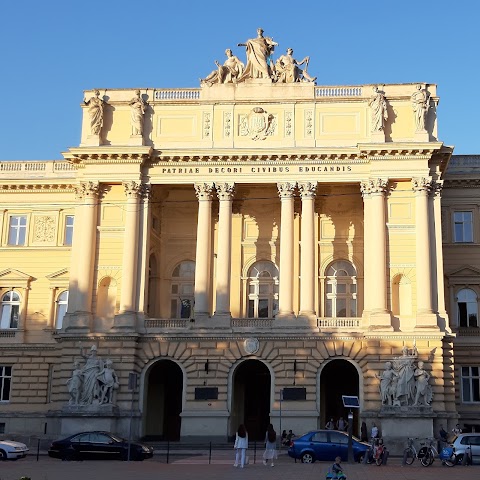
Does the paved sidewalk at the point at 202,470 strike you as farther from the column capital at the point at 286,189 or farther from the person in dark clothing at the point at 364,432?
the column capital at the point at 286,189

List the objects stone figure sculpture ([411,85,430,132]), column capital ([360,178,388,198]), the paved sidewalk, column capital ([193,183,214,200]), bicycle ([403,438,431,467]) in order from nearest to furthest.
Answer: the paved sidewalk
bicycle ([403,438,431,467])
column capital ([360,178,388,198])
stone figure sculpture ([411,85,430,132])
column capital ([193,183,214,200])

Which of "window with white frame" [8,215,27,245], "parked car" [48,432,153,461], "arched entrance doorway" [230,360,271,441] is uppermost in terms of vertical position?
"window with white frame" [8,215,27,245]

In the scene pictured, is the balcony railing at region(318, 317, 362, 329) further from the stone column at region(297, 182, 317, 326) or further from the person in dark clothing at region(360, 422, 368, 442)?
the person in dark clothing at region(360, 422, 368, 442)

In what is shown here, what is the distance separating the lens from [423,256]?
158ft

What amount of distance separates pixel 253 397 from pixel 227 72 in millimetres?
21608

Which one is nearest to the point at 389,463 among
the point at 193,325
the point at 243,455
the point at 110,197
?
the point at 243,455

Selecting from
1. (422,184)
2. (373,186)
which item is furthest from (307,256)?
(422,184)

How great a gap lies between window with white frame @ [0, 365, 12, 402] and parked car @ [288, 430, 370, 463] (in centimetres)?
2510

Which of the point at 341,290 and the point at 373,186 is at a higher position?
the point at 373,186

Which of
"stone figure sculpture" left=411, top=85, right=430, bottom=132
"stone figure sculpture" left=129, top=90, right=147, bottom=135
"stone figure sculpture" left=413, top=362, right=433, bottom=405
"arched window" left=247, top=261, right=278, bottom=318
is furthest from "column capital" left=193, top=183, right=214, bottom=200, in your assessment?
"stone figure sculpture" left=413, top=362, right=433, bottom=405

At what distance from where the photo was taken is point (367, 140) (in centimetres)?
5047

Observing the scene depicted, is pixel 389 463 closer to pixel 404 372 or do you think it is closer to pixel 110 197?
pixel 404 372

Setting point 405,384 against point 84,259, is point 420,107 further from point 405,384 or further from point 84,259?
point 84,259

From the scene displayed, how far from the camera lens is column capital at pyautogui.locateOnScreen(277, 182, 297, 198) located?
50.5m
